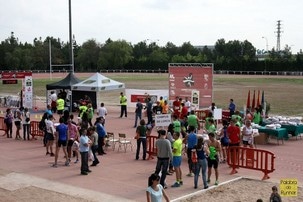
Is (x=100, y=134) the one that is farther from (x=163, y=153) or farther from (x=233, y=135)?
(x=163, y=153)

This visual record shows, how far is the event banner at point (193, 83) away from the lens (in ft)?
88.5

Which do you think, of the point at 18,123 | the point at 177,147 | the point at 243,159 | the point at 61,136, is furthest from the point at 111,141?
the point at 177,147

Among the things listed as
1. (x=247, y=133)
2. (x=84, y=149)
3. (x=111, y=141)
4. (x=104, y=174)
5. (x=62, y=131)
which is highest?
(x=62, y=131)

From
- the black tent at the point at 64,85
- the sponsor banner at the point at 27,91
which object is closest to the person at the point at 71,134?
the black tent at the point at 64,85

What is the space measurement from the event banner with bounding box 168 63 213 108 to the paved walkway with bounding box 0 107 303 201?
9.42 metres

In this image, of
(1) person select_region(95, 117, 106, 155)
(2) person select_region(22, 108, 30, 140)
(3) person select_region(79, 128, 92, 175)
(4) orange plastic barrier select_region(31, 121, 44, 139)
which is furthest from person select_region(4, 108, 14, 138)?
(3) person select_region(79, 128, 92, 175)

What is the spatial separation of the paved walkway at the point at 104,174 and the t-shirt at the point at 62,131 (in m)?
0.90

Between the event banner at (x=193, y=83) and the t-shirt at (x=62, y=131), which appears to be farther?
the event banner at (x=193, y=83)

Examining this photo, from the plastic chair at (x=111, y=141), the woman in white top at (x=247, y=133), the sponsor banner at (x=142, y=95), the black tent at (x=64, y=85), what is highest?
the black tent at (x=64, y=85)

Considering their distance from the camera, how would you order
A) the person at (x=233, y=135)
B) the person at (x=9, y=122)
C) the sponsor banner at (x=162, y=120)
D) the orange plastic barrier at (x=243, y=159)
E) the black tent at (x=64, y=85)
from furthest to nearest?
the black tent at (x=64, y=85), the person at (x=9, y=122), the sponsor banner at (x=162, y=120), the person at (x=233, y=135), the orange plastic barrier at (x=243, y=159)

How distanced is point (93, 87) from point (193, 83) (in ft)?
22.4

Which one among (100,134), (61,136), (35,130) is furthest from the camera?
(35,130)

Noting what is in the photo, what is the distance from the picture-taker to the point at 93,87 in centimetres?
3000

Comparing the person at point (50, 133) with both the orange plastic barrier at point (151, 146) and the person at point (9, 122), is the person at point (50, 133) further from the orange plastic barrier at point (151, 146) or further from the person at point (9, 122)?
the person at point (9, 122)
